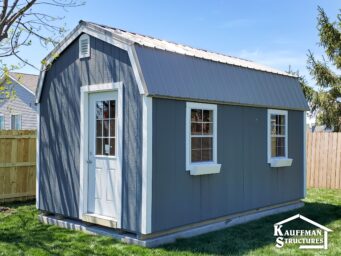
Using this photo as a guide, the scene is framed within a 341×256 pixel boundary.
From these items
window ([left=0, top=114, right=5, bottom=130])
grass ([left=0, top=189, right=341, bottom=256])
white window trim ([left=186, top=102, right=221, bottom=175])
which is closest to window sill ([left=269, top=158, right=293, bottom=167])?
grass ([left=0, top=189, right=341, bottom=256])

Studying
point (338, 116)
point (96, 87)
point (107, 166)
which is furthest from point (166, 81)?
point (338, 116)

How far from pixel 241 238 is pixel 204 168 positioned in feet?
4.03

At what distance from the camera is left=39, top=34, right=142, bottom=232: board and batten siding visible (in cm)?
581

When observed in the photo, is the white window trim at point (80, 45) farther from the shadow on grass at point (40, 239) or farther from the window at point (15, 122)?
the window at point (15, 122)

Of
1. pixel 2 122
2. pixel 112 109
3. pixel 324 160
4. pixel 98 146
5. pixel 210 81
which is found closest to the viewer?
pixel 112 109

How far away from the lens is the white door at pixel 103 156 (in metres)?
6.25

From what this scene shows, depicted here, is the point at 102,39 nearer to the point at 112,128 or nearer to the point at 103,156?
the point at 112,128

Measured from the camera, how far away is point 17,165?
9594mm

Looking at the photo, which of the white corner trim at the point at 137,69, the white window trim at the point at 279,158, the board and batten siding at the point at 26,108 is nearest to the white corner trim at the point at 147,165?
the white corner trim at the point at 137,69

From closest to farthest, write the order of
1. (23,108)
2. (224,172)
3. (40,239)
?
(40,239) < (224,172) < (23,108)

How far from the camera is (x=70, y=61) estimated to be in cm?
696

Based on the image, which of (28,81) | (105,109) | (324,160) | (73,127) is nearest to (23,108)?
(28,81)

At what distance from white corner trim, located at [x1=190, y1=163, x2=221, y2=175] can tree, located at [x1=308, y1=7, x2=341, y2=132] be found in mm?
10831

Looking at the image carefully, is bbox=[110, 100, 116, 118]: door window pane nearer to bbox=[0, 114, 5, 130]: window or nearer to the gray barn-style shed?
the gray barn-style shed
